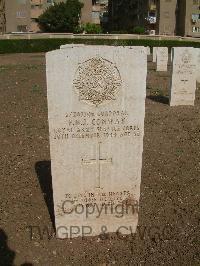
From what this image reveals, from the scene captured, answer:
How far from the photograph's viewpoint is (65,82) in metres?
4.25

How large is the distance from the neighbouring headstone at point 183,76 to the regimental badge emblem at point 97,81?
302 inches

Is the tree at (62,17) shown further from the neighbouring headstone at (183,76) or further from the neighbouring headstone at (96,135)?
the neighbouring headstone at (96,135)

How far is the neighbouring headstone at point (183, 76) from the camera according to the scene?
11.7m

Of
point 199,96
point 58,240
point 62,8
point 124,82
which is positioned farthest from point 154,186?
point 62,8

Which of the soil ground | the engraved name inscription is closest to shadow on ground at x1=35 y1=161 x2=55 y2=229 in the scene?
the soil ground

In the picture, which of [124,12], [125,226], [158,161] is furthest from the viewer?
[124,12]

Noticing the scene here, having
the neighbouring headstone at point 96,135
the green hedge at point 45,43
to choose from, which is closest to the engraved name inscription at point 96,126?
the neighbouring headstone at point 96,135

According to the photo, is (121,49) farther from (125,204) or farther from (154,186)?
(154,186)

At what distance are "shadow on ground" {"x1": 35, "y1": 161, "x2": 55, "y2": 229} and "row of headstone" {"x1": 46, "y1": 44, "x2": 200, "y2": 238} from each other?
0.62 m

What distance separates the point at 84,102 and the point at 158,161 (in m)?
3.41

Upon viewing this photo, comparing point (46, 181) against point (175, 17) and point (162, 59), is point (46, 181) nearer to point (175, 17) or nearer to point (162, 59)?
point (162, 59)

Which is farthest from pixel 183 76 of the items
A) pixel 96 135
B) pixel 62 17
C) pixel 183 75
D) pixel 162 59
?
pixel 62 17

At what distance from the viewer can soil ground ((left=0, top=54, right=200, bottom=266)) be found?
4621 mm

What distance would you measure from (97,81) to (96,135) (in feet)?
2.01
